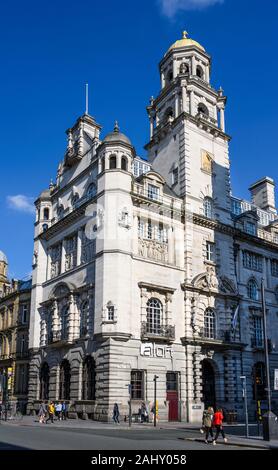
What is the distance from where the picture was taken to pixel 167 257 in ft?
145

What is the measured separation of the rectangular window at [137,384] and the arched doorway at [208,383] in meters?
7.80

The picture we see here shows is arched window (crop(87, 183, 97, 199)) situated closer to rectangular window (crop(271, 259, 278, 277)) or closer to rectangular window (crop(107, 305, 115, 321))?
Answer: rectangular window (crop(107, 305, 115, 321))

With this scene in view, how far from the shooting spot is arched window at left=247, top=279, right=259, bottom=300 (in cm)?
5147

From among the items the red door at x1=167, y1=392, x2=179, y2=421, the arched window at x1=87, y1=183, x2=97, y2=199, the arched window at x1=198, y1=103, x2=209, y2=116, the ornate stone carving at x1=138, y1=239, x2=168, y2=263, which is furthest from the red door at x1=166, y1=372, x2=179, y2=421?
the arched window at x1=198, y1=103, x2=209, y2=116

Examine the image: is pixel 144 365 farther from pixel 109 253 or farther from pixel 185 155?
pixel 185 155

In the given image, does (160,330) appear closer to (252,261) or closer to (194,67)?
(252,261)

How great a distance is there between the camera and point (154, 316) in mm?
41594

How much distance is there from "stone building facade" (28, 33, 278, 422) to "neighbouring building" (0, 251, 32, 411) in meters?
11.4

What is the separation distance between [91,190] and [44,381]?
724 inches

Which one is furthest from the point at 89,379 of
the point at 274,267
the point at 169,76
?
the point at 169,76

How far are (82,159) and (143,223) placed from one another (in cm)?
1036

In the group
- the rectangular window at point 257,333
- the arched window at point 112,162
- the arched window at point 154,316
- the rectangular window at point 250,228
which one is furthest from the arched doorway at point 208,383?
the arched window at point 112,162
